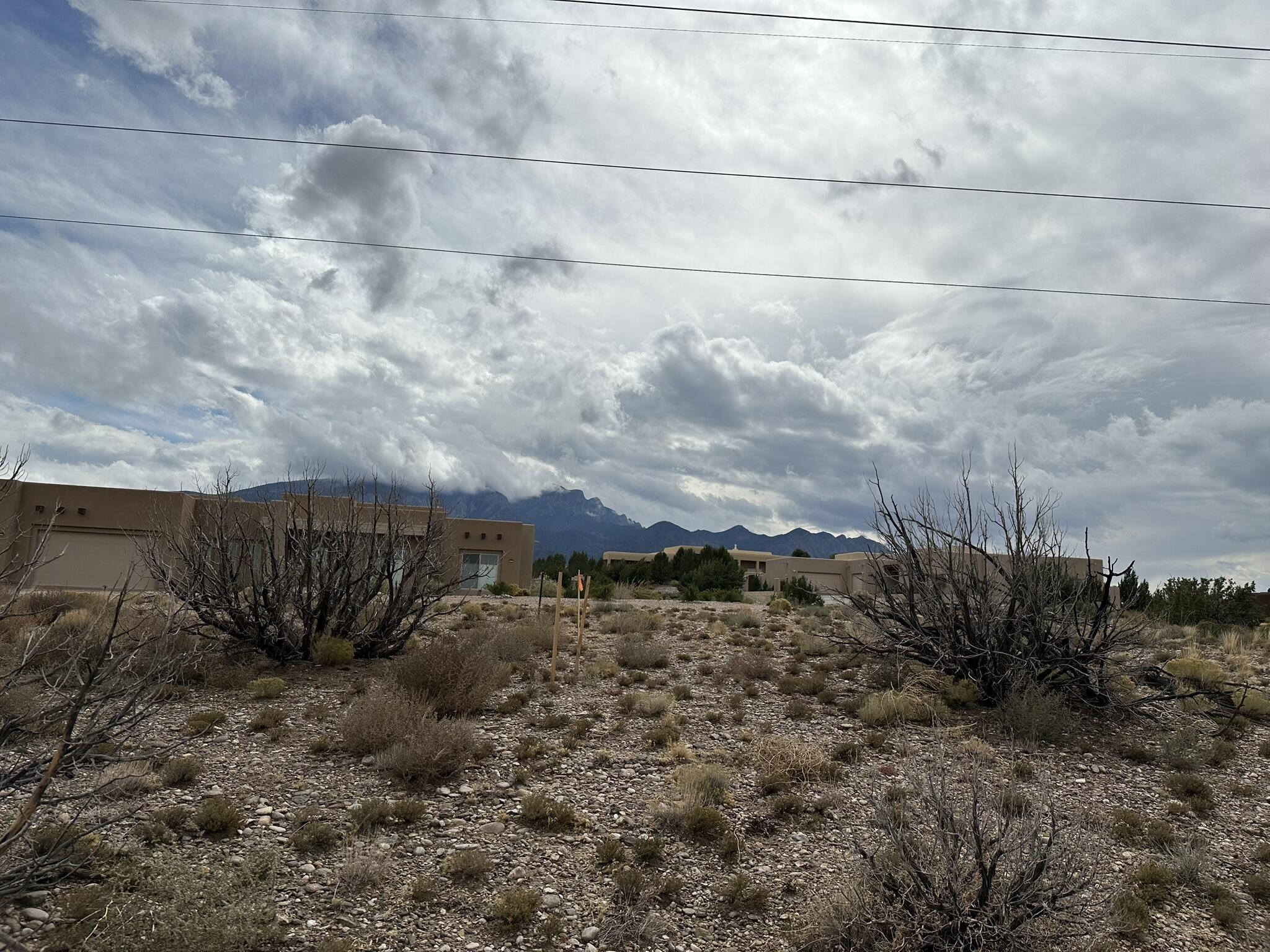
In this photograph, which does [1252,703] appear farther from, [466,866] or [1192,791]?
[466,866]

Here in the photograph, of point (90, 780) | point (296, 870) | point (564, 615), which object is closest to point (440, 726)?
point (296, 870)

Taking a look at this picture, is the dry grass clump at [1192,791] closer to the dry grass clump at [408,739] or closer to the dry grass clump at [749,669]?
the dry grass clump at [749,669]

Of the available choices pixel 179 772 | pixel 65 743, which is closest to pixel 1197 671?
pixel 179 772

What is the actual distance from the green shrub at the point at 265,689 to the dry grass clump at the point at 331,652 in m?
1.62

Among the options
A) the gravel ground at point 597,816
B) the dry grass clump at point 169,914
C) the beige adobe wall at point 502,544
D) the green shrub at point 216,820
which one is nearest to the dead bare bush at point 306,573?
the gravel ground at point 597,816

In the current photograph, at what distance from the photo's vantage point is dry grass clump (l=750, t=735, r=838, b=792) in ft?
33.5

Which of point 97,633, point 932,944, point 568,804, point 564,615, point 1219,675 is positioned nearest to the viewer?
point 932,944

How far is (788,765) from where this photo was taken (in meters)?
10.6

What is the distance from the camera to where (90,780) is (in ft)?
28.9

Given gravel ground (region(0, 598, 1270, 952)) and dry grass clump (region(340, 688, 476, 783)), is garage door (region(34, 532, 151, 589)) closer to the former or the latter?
gravel ground (region(0, 598, 1270, 952))

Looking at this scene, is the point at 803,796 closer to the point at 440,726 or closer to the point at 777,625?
the point at 440,726

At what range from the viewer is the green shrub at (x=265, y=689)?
13094mm

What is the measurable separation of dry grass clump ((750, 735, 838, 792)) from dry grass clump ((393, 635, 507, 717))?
4514 mm

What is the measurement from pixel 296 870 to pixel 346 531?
8893 millimetres
